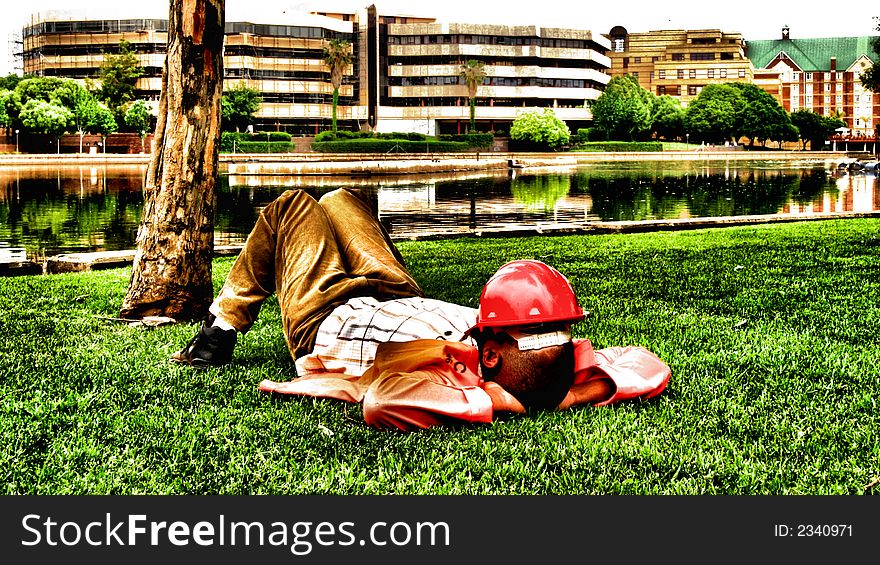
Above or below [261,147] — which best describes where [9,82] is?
above

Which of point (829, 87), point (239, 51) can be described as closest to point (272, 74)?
point (239, 51)

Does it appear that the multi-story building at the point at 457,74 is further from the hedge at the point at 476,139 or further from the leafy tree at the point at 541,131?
the hedge at the point at 476,139

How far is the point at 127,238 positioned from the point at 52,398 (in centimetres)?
1267

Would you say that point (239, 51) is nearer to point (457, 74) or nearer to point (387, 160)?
point (457, 74)

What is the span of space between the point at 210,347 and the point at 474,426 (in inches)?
64.8

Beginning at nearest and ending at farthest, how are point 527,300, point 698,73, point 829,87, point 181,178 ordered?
1. point 527,300
2. point 181,178
3. point 698,73
4. point 829,87

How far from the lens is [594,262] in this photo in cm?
952

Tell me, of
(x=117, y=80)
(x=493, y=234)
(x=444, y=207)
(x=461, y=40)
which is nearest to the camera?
(x=493, y=234)

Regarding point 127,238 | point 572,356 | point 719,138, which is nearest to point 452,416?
point 572,356

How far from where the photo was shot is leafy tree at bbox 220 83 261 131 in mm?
82000

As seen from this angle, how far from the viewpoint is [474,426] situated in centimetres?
394

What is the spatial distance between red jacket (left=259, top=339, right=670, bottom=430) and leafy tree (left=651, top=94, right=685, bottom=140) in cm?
9629

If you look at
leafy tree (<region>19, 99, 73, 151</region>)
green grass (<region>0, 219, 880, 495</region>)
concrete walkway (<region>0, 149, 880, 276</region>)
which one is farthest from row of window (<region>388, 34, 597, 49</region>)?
green grass (<region>0, 219, 880, 495</region>)

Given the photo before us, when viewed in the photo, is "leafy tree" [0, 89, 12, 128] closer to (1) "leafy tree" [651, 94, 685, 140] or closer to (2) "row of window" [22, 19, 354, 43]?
(2) "row of window" [22, 19, 354, 43]
